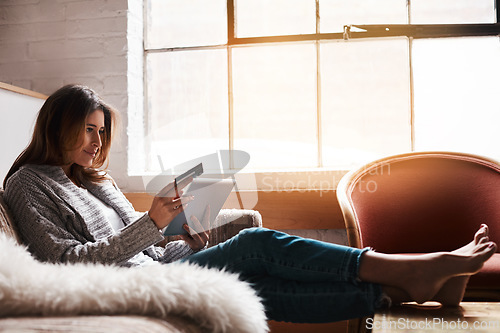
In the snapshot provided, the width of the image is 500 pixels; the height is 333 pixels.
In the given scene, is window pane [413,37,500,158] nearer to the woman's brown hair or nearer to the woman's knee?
the woman's knee

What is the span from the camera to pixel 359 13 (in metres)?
2.50

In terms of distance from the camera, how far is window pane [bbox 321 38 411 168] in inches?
96.4

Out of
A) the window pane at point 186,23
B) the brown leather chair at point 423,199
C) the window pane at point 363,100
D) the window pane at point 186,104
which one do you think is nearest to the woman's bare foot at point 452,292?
the brown leather chair at point 423,199

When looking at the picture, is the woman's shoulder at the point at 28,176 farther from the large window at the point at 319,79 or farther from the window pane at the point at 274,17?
the window pane at the point at 274,17

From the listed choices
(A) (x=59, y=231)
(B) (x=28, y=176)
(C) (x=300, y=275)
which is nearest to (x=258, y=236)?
(C) (x=300, y=275)

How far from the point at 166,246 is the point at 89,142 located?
0.46 metres

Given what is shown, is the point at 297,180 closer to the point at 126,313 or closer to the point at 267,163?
the point at 267,163

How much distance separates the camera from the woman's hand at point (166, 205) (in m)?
1.40

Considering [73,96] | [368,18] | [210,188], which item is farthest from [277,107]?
[73,96]

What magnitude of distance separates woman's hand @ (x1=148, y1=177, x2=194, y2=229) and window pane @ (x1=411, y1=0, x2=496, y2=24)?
169 centimetres

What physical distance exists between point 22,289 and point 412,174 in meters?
1.60

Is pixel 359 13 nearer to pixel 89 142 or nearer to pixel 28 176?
pixel 89 142

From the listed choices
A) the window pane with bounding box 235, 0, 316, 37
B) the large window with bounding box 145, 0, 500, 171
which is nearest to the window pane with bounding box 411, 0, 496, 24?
the large window with bounding box 145, 0, 500, 171

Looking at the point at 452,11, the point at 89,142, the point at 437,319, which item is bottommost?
the point at 437,319
